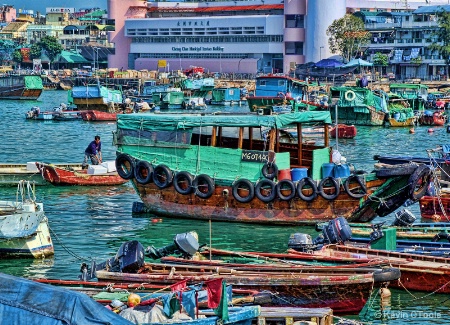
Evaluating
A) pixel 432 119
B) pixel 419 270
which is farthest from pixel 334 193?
pixel 432 119

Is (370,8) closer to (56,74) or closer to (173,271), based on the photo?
(56,74)

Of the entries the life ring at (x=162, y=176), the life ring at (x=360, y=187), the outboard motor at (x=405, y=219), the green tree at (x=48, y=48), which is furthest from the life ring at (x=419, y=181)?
the green tree at (x=48, y=48)

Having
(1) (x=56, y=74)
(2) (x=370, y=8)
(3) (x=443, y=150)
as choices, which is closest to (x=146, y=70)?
(1) (x=56, y=74)

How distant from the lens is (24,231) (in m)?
20.3

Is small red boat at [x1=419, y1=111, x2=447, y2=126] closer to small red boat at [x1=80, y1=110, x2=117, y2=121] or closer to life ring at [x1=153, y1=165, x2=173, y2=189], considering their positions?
small red boat at [x1=80, y1=110, x2=117, y2=121]

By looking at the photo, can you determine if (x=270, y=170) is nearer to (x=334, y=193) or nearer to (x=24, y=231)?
(x=334, y=193)

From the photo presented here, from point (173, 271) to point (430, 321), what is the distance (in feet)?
13.5

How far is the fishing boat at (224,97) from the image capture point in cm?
8494

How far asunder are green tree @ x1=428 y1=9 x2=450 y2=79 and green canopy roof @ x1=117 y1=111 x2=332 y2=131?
2761 inches

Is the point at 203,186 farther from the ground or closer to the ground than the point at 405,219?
farther from the ground

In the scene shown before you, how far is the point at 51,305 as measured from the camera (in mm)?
11242

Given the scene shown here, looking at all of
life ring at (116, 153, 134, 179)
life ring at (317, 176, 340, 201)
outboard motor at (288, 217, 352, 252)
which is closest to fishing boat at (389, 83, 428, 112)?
life ring at (116, 153, 134, 179)

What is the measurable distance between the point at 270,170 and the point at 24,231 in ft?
19.7

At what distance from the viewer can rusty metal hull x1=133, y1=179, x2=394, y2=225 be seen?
23.7 meters
